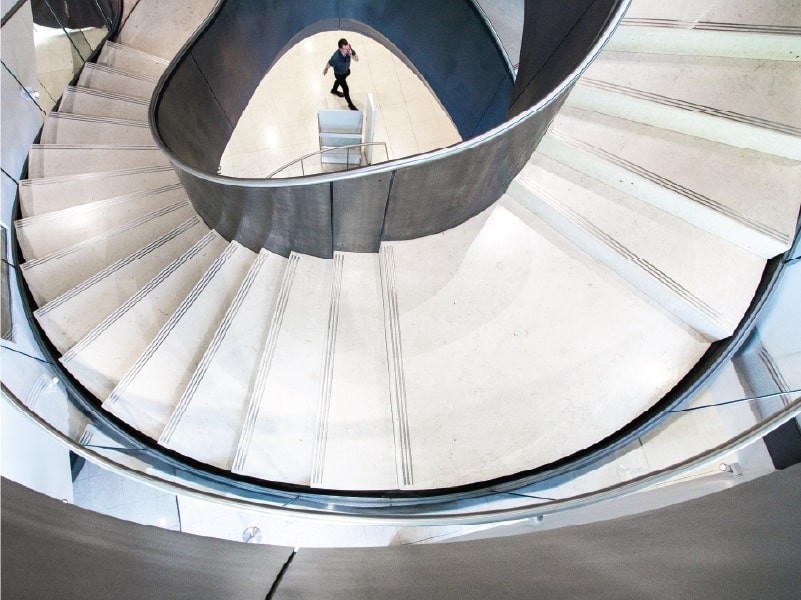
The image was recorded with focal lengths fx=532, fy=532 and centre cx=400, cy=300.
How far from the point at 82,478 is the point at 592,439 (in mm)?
3632

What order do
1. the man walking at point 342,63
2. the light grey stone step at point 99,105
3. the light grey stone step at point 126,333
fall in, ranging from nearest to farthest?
the light grey stone step at point 126,333
the light grey stone step at point 99,105
the man walking at point 342,63

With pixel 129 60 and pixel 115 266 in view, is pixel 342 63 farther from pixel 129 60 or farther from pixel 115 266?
pixel 115 266

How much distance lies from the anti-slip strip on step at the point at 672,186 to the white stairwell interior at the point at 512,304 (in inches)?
0.6

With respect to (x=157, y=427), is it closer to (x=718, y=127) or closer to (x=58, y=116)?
(x=58, y=116)

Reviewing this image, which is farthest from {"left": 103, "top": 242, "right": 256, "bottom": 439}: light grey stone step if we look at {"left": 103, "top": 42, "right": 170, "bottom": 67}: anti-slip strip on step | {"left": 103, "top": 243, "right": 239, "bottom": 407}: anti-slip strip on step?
{"left": 103, "top": 42, "right": 170, "bottom": 67}: anti-slip strip on step

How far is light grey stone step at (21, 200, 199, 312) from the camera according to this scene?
3.87 m

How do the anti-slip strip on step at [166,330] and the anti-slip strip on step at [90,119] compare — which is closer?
the anti-slip strip on step at [166,330]

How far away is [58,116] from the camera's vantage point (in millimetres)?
4891

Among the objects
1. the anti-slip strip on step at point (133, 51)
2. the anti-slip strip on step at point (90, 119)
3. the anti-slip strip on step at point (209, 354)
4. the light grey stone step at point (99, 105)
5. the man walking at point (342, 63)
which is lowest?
the anti-slip strip on step at point (209, 354)

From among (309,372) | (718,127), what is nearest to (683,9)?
(718,127)

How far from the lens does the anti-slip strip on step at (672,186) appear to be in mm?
2990

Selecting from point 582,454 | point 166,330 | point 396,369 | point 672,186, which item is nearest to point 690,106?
point 672,186

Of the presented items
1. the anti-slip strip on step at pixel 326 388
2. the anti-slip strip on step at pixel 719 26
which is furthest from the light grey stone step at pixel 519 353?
the anti-slip strip on step at pixel 719 26

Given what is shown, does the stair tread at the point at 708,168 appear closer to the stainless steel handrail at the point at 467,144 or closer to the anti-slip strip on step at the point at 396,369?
the stainless steel handrail at the point at 467,144
